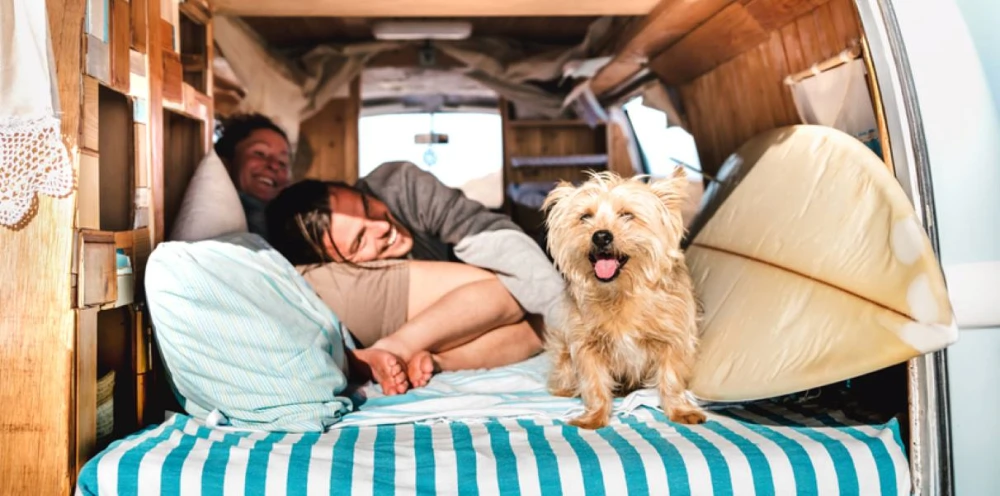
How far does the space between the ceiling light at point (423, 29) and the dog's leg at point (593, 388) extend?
106 inches

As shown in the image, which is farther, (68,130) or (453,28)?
(453,28)

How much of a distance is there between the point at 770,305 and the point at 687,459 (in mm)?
546

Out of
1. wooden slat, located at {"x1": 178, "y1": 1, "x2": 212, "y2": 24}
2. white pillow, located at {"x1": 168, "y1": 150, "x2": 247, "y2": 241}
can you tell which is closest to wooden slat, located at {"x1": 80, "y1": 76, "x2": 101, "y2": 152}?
white pillow, located at {"x1": 168, "y1": 150, "x2": 247, "y2": 241}

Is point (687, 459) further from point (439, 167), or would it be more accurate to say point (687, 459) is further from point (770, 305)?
point (439, 167)

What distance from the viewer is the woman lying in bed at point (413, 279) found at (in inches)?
101

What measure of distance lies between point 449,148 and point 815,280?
3.86 m

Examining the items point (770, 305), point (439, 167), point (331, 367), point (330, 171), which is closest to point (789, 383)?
point (770, 305)

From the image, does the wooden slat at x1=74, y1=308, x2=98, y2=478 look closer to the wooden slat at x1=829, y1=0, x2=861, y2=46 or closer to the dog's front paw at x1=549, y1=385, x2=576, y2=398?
the dog's front paw at x1=549, y1=385, x2=576, y2=398

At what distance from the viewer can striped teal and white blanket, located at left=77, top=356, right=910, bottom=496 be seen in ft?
5.07

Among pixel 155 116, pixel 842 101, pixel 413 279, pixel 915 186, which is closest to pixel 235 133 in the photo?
pixel 413 279

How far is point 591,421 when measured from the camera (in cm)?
188

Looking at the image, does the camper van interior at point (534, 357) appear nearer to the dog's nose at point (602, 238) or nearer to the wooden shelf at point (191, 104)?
the wooden shelf at point (191, 104)

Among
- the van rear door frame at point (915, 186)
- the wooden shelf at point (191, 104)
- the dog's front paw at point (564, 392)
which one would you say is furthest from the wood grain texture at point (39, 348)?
the van rear door frame at point (915, 186)

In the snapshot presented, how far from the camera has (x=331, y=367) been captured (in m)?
2.01
